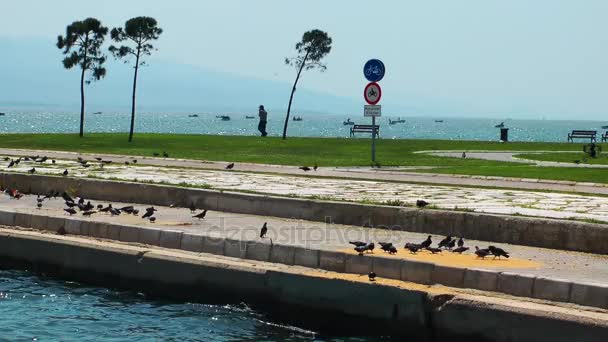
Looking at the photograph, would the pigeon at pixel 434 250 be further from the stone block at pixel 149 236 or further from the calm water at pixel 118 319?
the stone block at pixel 149 236

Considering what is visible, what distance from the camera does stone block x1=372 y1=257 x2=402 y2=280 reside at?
12422 mm

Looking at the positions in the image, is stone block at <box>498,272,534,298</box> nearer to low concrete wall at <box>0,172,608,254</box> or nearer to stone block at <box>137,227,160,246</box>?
low concrete wall at <box>0,172,608,254</box>

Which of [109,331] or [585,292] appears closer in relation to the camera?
[585,292]

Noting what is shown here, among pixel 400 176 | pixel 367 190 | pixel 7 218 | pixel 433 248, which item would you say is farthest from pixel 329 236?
pixel 400 176

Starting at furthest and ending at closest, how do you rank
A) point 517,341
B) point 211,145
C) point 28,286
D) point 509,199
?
point 211,145 < point 509,199 < point 28,286 < point 517,341

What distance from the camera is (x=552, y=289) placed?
11141mm

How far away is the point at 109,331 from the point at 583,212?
23.4 ft

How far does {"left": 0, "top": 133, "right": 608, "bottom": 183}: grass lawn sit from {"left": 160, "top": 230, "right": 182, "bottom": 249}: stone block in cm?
1066

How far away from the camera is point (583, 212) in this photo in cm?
1561

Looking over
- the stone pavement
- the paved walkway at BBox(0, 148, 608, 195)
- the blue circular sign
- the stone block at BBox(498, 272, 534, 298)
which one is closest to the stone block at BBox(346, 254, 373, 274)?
the stone block at BBox(498, 272, 534, 298)

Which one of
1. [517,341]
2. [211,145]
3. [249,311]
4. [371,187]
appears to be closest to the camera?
[517,341]

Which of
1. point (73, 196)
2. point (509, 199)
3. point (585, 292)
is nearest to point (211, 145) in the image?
point (73, 196)

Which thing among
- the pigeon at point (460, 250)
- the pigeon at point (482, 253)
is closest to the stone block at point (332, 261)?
the pigeon at point (460, 250)

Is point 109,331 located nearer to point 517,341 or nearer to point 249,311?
point 249,311
